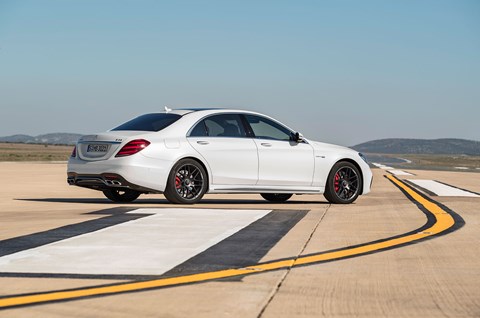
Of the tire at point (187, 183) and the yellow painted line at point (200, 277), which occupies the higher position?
the tire at point (187, 183)

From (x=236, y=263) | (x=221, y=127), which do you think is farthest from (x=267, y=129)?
(x=236, y=263)

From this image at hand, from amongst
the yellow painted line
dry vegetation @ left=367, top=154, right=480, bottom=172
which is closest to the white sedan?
the yellow painted line

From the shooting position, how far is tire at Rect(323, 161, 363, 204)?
1452 centimetres

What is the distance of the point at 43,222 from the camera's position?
997cm

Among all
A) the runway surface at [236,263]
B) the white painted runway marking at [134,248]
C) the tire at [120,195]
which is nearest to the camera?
the runway surface at [236,263]

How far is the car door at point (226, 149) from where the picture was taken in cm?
1352

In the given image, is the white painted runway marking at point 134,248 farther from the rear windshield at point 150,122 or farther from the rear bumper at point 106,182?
the rear windshield at point 150,122

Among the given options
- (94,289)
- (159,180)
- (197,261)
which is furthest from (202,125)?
(94,289)

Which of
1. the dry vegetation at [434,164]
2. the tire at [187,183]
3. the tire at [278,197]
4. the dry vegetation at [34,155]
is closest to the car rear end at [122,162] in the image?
the tire at [187,183]

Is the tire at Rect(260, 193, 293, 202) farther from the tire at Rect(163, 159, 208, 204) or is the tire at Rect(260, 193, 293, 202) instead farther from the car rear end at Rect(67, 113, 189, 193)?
the car rear end at Rect(67, 113, 189, 193)

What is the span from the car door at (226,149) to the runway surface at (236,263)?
6.15 feet

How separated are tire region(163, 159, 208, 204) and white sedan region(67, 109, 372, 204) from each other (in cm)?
2

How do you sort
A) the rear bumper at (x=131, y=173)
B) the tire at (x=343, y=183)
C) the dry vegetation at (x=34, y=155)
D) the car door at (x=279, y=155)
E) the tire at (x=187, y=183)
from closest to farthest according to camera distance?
the rear bumper at (x=131, y=173) → the tire at (x=187, y=183) → the car door at (x=279, y=155) → the tire at (x=343, y=183) → the dry vegetation at (x=34, y=155)

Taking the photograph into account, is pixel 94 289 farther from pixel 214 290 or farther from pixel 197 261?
pixel 197 261
